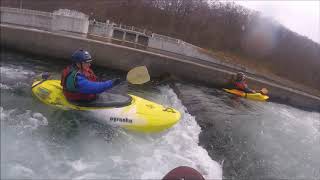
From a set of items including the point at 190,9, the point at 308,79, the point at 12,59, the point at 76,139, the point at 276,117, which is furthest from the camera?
the point at 190,9

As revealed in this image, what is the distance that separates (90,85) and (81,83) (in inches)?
8.7

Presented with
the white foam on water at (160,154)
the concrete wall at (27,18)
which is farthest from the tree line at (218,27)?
the white foam on water at (160,154)

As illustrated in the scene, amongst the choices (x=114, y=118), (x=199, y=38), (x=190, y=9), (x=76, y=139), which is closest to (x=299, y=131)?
(x=114, y=118)

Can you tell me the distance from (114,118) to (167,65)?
1106cm

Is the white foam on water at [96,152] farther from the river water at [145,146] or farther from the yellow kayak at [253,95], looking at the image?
the yellow kayak at [253,95]

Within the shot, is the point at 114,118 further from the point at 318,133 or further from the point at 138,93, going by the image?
the point at 318,133

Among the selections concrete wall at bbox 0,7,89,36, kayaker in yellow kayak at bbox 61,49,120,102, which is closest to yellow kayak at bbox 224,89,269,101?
kayaker in yellow kayak at bbox 61,49,120,102

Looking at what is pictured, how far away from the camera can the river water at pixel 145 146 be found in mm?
7484

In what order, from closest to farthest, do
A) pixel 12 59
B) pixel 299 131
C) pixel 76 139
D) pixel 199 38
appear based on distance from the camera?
pixel 76 139, pixel 299 131, pixel 12 59, pixel 199 38

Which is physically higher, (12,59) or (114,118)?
(114,118)

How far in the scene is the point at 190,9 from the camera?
52656 mm

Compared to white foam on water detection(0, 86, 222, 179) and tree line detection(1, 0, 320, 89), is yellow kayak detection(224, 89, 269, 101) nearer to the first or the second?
white foam on water detection(0, 86, 222, 179)

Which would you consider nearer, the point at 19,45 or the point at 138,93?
the point at 138,93

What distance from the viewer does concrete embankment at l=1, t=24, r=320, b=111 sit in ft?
64.7
